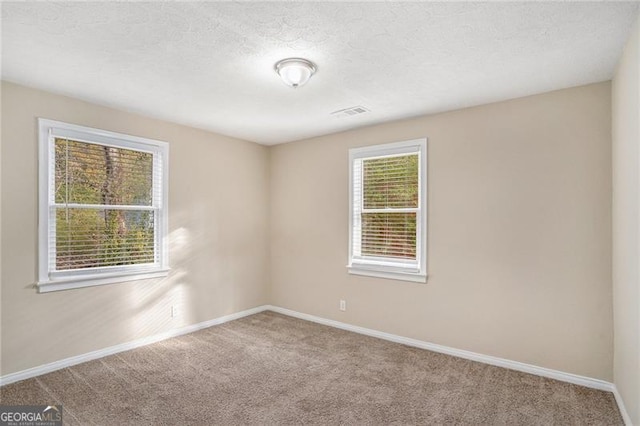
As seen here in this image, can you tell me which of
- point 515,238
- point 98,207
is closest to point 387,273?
point 515,238

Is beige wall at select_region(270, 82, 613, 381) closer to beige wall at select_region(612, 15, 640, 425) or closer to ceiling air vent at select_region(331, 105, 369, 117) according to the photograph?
beige wall at select_region(612, 15, 640, 425)

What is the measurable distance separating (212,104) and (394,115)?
192 centimetres

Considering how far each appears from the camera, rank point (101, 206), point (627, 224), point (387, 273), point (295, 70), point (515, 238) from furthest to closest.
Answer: point (387, 273) → point (101, 206) → point (515, 238) → point (295, 70) → point (627, 224)

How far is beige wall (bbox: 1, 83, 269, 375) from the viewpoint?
9.66 ft

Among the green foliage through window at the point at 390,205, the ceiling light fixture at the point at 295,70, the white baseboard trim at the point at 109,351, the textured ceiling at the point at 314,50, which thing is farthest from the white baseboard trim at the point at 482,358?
the ceiling light fixture at the point at 295,70

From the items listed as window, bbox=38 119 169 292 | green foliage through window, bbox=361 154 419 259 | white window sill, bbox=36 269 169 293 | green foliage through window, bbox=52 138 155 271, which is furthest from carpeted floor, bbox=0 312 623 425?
green foliage through window, bbox=361 154 419 259

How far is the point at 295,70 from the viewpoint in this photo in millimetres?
2523

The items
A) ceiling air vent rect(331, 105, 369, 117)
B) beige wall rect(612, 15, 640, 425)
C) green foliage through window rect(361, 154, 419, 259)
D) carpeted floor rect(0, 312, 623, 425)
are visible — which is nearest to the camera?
beige wall rect(612, 15, 640, 425)

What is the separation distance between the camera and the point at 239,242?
4.89 metres

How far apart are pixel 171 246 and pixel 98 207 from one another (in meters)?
0.90

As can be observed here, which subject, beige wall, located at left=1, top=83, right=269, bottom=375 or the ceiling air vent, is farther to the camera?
the ceiling air vent

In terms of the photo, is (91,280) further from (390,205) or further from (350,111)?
(390,205)

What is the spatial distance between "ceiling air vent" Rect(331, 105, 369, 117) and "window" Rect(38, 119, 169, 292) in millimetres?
2019

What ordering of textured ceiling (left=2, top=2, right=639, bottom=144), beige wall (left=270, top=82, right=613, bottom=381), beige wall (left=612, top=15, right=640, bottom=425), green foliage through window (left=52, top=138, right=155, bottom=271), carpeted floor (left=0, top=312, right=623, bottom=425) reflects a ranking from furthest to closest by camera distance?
green foliage through window (left=52, top=138, right=155, bottom=271), beige wall (left=270, top=82, right=613, bottom=381), carpeted floor (left=0, top=312, right=623, bottom=425), beige wall (left=612, top=15, right=640, bottom=425), textured ceiling (left=2, top=2, right=639, bottom=144)
